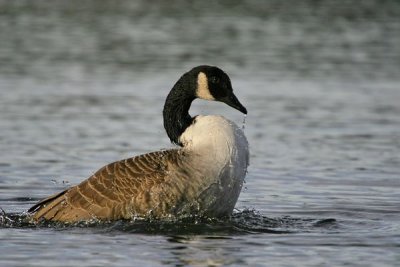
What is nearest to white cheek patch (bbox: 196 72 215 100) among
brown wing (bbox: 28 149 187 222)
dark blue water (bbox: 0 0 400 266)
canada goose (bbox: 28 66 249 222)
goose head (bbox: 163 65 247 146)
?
goose head (bbox: 163 65 247 146)

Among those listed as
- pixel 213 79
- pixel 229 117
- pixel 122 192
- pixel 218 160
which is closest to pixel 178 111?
pixel 213 79

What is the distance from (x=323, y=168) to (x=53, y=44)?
16579 mm

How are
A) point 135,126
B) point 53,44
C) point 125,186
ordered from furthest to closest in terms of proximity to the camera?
point 53,44 → point 135,126 → point 125,186

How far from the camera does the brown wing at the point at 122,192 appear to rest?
40.9 feet

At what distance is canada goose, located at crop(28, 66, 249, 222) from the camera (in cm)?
1242

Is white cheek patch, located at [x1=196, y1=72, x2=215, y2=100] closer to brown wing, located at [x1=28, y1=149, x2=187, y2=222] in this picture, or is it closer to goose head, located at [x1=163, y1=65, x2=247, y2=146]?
goose head, located at [x1=163, y1=65, x2=247, y2=146]

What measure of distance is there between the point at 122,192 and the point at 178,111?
1255 millimetres

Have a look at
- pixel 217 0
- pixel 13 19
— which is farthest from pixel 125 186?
pixel 217 0

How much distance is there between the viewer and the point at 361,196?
1508cm

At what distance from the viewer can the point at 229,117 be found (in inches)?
864

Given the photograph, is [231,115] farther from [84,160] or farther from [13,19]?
[13,19]

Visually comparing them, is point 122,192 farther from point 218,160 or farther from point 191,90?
point 191,90

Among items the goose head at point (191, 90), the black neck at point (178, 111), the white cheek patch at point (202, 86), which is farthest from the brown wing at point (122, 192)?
the white cheek patch at point (202, 86)

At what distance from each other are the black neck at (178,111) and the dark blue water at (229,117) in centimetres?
111
